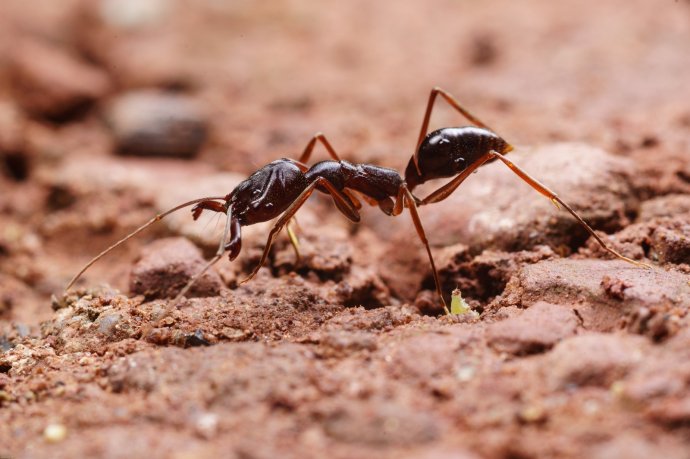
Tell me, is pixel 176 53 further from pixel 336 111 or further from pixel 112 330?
pixel 112 330

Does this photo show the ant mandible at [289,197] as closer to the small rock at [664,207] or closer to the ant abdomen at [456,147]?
the ant abdomen at [456,147]

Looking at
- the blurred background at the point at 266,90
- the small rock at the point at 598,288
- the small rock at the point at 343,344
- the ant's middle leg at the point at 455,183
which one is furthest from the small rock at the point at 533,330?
the blurred background at the point at 266,90

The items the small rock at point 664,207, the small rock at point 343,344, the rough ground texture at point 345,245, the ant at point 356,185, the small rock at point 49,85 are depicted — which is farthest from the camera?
the small rock at point 49,85

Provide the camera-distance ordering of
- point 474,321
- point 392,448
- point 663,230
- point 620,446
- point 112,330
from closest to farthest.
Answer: point 620,446
point 392,448
point 474,321
point 112,330
point 663,230

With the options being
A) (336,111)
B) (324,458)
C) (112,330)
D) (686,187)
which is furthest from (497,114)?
(324,458)

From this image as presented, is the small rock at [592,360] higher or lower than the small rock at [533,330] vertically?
lower

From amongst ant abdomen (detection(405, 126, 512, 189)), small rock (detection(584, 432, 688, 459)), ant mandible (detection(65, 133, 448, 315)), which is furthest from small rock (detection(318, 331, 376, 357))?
ant abdomen (detection(405, 126, 512, 189))

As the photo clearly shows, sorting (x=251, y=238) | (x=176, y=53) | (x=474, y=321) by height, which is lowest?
(x=474, y=321)
